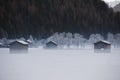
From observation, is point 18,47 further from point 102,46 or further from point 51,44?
point 102,46

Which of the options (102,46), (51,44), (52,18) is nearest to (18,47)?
(51,44)

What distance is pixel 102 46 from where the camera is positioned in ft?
9.92

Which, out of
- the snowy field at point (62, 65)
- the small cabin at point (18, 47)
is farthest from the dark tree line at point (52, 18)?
the snowy field at point (62, 65)

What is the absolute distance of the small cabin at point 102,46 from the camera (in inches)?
119

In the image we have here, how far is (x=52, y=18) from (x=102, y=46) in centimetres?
55

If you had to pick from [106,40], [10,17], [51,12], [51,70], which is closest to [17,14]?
[10,17]

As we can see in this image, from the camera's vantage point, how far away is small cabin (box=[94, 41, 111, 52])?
3020 mm

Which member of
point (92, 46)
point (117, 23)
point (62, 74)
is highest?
point (117, 23)

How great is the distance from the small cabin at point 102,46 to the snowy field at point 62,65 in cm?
5

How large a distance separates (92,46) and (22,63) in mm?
683

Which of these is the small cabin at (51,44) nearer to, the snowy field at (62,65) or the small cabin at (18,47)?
the snowy field at (62,65)

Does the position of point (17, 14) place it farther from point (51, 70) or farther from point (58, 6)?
point (51, 70)

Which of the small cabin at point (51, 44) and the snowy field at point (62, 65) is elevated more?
the small cabin at point (51, 44)

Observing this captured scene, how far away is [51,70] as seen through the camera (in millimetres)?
3082
